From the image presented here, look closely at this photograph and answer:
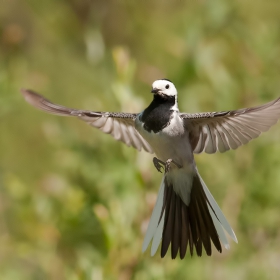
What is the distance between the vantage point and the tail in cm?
194

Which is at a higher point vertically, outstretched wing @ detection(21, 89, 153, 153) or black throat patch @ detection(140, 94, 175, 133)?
outstretched wing @ detection(21, 89, 153, 153)

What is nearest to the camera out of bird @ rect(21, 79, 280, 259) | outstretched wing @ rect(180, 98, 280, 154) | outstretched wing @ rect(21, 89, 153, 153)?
outstretched wing @ rect(180, 98, 280, 154)

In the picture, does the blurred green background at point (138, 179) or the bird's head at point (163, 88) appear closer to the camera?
the bird's head at point (163, 88)

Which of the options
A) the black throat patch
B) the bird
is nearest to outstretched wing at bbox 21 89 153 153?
the bird

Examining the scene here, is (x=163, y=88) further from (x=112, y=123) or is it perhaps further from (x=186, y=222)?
(x=186, y=222)

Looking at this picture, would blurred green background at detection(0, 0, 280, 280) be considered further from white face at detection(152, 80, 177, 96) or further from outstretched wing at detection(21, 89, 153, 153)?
white face at detection(152, 80, 177, 96)

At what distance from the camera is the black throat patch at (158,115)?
1769mm

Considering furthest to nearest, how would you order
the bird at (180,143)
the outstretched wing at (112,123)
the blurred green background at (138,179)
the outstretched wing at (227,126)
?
the blurred green background at (138,179), the outstretched wing at (112,123), the bird at (180,143), the outstretched wing at (227,126)

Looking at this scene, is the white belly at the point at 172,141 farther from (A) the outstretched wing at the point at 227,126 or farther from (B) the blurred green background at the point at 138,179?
(B) the blurred green background at the point at 138,179

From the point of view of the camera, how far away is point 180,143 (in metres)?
1.86

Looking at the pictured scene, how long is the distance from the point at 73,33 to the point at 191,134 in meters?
2.87

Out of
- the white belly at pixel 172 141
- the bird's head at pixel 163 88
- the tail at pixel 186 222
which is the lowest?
the tail at pixel 186 222

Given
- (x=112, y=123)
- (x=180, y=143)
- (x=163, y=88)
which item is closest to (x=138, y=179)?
(x=112, y=123)

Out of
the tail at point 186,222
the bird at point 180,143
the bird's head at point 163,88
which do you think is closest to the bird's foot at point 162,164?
the bird at point 180,143
